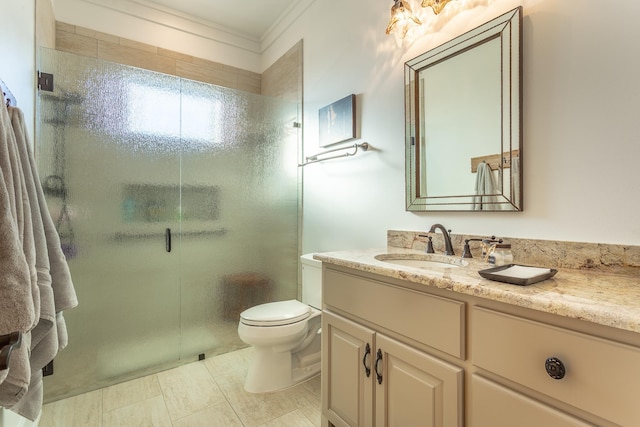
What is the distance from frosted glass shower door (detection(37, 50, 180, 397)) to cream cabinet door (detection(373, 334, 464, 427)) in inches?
64.1

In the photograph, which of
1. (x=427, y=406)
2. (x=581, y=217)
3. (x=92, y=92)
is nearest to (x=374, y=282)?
(x=427, y=406)

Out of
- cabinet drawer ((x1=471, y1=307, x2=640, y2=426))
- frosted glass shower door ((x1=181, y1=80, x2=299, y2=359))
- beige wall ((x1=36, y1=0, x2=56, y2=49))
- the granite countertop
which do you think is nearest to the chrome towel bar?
frosted glass shower door ((x1=181, y1=80, x2=299, y2=359))

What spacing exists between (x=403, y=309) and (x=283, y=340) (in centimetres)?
98

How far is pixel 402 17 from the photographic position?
5.02 ft

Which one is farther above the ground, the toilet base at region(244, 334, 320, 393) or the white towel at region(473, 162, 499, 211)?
the white towel at region(473, 162, 499, 211)

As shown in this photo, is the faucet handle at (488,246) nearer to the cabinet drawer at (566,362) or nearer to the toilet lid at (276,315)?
the cabinet drawer at (566,362)

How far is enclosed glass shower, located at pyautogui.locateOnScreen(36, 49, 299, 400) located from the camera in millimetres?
1816

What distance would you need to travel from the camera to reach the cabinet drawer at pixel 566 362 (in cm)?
59

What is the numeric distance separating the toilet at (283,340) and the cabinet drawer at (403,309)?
54 centimetres

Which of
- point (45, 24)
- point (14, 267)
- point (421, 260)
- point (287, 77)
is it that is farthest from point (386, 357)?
point (45, 24)

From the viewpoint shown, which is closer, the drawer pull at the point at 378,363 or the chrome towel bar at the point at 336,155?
the drawer pull at the point at 378,363

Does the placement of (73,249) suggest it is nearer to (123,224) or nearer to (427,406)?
(123,224)

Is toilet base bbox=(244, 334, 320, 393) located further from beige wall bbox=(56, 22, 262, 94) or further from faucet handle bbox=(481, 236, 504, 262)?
beige wall bbox=(56, 22, 262, 94)

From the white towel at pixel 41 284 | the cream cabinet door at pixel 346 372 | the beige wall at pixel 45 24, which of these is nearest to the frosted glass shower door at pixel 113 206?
the beige wall at pixel 45 24
